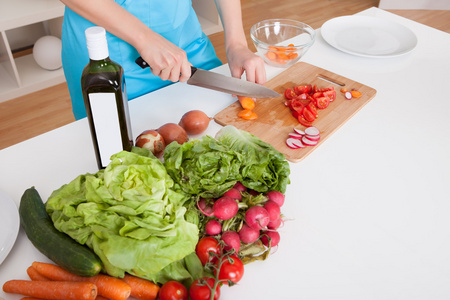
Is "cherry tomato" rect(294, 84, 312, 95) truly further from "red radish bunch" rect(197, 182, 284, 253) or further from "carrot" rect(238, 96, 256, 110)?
"red radish bunch" rect(197, 182, 284, 253)

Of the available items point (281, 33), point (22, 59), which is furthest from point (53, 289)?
point (22, 59)

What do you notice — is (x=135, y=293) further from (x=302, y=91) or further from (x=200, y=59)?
(x=200, y=59)

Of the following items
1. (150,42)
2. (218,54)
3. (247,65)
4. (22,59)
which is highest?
(150,42)

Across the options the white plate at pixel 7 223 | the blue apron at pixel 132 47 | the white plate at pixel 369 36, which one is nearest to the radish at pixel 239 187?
the white plate at pixel 7 223

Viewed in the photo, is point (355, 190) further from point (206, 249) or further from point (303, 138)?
point (206, 249)

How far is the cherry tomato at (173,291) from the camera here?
0.67 metres

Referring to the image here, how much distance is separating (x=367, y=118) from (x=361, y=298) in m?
0.62

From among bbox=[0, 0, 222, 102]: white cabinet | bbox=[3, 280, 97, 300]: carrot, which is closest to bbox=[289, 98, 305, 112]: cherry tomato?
bbox=[3, 280, 97, 300]: carrot

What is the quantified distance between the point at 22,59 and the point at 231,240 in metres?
2.62

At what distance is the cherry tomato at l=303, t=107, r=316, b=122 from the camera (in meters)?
1.13

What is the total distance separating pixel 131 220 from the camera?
69 centimetres

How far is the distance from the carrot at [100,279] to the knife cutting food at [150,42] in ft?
1.97

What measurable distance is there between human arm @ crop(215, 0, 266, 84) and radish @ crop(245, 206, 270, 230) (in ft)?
1.96

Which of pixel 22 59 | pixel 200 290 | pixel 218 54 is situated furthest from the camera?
pixel 218 54
